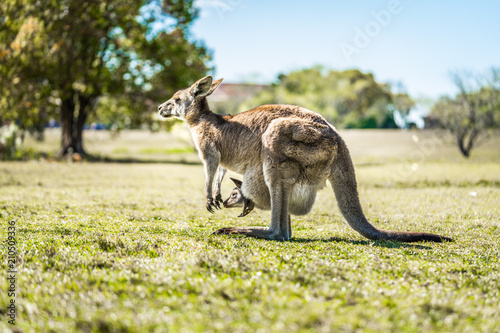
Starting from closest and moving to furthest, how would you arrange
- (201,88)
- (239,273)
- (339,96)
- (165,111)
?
1. (239,273)
2. (201,88)
3. (165,111)
4. (339,96)

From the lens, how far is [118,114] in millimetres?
23562

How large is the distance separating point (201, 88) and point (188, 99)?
241mm

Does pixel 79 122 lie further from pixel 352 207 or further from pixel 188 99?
pixel 352 207

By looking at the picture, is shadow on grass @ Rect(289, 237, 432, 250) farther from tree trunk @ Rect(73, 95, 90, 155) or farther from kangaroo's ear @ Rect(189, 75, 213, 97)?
tree trunk @ Rect(73, 95, 90, 155)

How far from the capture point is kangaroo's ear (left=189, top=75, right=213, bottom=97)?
5512mm

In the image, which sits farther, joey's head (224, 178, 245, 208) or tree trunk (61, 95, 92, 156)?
tree trunk (61, 95, 92, 156)

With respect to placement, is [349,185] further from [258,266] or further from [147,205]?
[147,205]

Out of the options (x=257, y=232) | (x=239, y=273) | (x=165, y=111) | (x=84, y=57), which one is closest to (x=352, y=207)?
(x=257, y=232)

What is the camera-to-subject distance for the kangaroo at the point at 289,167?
4.54m

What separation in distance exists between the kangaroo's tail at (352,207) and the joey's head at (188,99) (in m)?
1.79

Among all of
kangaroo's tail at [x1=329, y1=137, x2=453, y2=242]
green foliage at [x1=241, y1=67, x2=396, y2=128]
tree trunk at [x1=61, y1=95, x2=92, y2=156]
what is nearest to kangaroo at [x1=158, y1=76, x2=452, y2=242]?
kangaroo's tail at [x1=329, y1=137, x2=453, y2=242]

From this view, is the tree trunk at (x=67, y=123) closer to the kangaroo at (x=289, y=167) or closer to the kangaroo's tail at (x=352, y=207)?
the kangaroo at (x=289, y=167)

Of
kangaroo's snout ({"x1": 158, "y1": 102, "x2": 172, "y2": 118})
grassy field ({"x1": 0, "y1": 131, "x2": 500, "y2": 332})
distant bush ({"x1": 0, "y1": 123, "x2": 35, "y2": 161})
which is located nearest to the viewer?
grassy field ({"x1": 0, "y1": 131, "x2": 500, "y2": 332})

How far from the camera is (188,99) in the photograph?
5746 millimetres
